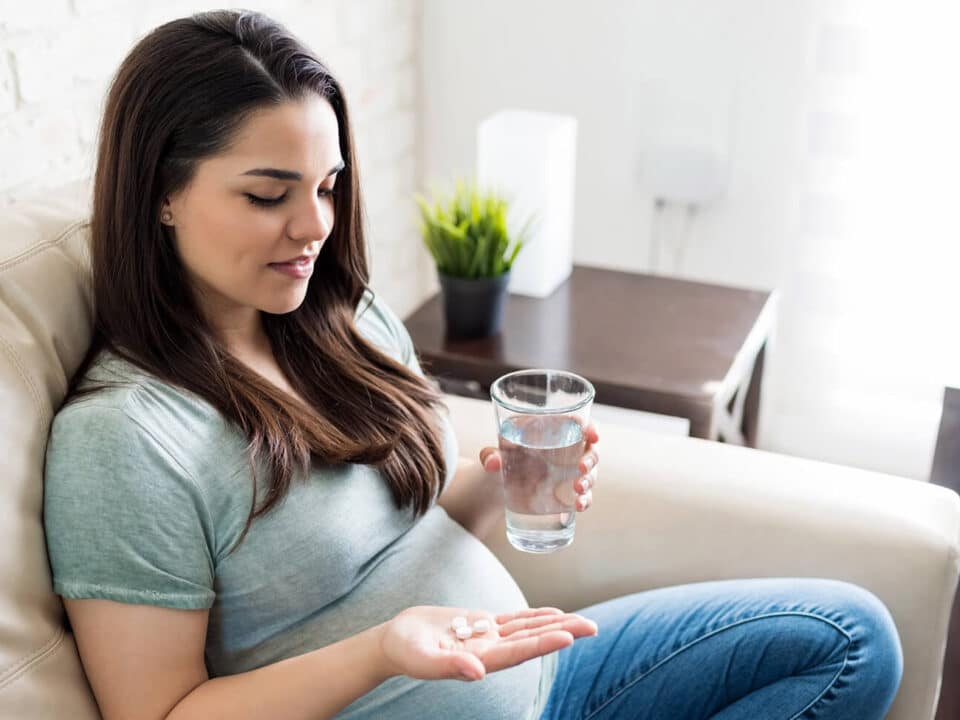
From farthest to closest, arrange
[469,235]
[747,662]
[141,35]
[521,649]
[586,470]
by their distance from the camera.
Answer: [469,235] → [141,35] → [747,662] → [586,470] → [521,649]

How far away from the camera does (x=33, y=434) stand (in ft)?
2.99

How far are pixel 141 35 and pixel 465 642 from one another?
1.01 metres

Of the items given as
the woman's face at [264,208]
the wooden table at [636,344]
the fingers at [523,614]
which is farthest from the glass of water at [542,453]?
the wooden table at [636,344]

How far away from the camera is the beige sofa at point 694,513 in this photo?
1.00 meters

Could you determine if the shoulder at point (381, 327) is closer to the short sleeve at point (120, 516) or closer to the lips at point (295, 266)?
the lips at point (295, 266)

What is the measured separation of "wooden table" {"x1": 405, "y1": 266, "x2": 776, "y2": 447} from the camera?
5.16ft

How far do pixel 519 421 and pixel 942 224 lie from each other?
135 cm

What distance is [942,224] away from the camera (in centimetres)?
204

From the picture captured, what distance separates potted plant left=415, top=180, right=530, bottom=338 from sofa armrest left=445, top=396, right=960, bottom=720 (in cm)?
37

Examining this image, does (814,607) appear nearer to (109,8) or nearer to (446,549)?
(446,549)

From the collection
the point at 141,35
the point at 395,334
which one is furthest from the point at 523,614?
the point at 141,35

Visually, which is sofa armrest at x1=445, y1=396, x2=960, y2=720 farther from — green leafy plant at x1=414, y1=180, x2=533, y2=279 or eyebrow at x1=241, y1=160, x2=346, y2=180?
eyebrow at x1=241, y1=160, x2=346, y2=180

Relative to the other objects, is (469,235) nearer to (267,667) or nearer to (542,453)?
(542,453)

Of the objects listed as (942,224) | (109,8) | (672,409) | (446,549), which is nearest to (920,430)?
(942,224)
